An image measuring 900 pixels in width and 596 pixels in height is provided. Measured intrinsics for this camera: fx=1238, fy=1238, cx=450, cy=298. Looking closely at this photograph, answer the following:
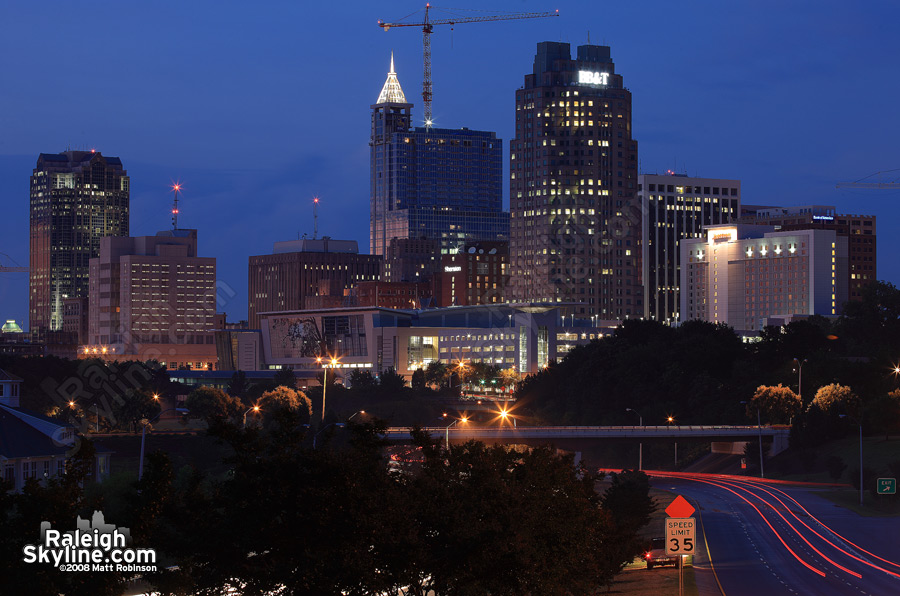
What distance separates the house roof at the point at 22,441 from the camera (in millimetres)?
80000

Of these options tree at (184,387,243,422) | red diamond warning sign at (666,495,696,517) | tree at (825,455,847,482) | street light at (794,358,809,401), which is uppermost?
street light at (794,358,809,401)

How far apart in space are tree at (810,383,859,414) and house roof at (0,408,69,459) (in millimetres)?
104788

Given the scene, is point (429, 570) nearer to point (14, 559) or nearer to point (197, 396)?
point (14, 559)

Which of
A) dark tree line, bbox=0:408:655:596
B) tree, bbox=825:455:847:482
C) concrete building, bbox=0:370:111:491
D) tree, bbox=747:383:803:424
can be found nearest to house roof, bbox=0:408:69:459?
concrete building, bbox=0:370:111:491

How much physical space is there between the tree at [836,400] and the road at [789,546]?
28.2 metres

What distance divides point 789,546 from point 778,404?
8612 centimetres

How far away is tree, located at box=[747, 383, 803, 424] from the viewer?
6831 inches

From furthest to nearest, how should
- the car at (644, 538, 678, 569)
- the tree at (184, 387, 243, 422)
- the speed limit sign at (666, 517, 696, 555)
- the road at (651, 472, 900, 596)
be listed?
the tree at (184, 387, 243, 422), the car at (644, 538, 678, 569), the road at (651, 472, 900, 596), the speed limit sign at (666, 517, 696, 555)

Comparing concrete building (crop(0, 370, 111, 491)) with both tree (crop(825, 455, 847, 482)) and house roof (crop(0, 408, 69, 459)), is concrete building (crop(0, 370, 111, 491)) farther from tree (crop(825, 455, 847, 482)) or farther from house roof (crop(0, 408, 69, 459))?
tree (crop(825, 455, 847, 482))

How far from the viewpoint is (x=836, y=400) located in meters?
160

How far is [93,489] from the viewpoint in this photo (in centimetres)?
7725

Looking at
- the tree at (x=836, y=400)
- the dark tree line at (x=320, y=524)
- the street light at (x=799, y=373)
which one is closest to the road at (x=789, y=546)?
the dark tree line at (x=320, y=524)

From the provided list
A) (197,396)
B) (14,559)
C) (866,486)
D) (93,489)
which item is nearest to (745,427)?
(866,486)

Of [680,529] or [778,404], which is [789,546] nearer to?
[680,529]
